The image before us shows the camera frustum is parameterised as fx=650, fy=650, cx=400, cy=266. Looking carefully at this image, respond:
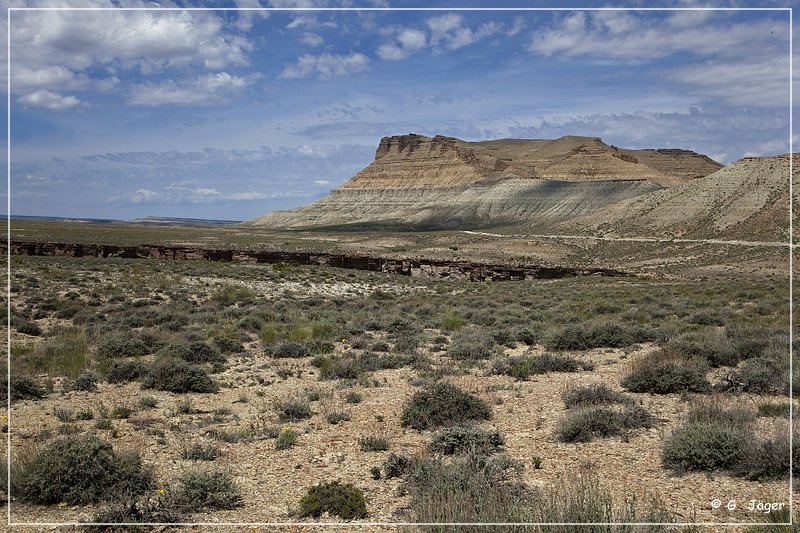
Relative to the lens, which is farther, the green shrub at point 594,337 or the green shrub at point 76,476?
the green shrub at point 594,337

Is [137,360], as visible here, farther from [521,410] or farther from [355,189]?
[355,189]

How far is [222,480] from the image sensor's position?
261 inches

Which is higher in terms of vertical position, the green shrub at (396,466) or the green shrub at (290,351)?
the green shrub at (290,351)

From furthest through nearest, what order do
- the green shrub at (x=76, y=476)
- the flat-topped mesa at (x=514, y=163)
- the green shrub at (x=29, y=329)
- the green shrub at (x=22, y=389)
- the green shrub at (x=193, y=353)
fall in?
the flat-topped mesa at (x=514, y=163) → the green shrub at (x=29, y=329) → the green shrub at (x=193, y=353) → the green shrub at (x=22, y=389) → the green shrub at (x=76, y=476)

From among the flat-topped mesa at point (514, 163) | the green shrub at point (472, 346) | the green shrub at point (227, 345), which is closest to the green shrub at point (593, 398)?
the green shrub at point (472, 346)

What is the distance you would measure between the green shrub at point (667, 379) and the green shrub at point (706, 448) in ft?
10.1

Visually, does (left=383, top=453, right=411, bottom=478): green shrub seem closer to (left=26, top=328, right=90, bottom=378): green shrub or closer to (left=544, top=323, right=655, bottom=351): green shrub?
(left=26, top=328, right=90, bottom=378): green shrub

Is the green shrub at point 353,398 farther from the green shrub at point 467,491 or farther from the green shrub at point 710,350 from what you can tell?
the green shrub at point 710,350

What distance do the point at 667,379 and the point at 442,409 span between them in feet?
13.0

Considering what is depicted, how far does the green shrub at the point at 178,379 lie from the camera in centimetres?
1115

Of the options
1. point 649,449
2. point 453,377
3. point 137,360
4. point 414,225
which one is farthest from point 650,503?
point 414,225

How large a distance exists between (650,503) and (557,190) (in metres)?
128

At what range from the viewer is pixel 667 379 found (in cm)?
1048

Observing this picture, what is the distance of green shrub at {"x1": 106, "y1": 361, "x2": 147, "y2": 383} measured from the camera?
11570 millimetres
